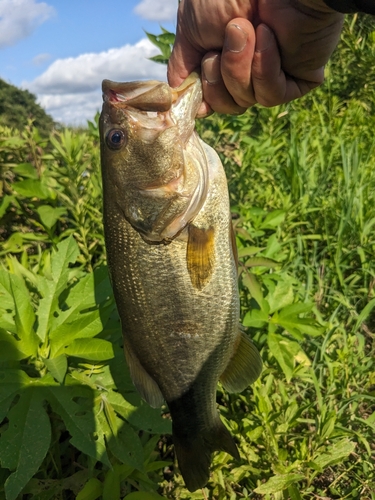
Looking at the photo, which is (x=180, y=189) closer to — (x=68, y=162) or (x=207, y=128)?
(x=68, y=162)

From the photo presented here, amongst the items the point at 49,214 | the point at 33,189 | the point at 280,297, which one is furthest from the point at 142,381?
the point at 33,189

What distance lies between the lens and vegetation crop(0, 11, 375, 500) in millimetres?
1803

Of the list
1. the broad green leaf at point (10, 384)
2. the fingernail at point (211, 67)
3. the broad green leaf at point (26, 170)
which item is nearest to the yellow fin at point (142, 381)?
the broad green leaf at point (10, 384)

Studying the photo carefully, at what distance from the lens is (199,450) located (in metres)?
1.93

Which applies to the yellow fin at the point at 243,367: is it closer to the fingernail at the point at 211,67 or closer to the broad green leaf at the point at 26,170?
the fingernail at the point at 211,67

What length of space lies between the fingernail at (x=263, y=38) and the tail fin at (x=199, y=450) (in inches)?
64.1

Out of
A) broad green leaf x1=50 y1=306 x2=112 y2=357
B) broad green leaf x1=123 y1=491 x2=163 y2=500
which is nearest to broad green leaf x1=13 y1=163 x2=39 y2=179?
broad green leaf x1=50 y1=306 x2=112 y2=357

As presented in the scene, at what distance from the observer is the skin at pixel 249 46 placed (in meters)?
1.83

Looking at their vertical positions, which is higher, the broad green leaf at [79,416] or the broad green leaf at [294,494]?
the broad green leaf at [79,416]

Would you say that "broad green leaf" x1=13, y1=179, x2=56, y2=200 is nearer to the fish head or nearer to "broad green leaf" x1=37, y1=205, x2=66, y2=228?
"broad green leaf" x1=37, y1=205, x2=66, y2=228

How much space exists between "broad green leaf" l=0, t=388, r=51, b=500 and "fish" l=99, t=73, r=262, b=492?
0.38m

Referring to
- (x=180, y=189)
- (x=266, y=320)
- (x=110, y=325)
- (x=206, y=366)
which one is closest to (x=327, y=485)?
(x=266, y=320)

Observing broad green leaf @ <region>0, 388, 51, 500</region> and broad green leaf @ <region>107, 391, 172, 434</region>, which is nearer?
broad green leaf @ <region>0, 388, 51, 500</region>

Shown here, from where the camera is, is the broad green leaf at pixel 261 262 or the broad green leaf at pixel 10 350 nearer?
the broad green leaf at pixel 10 350
